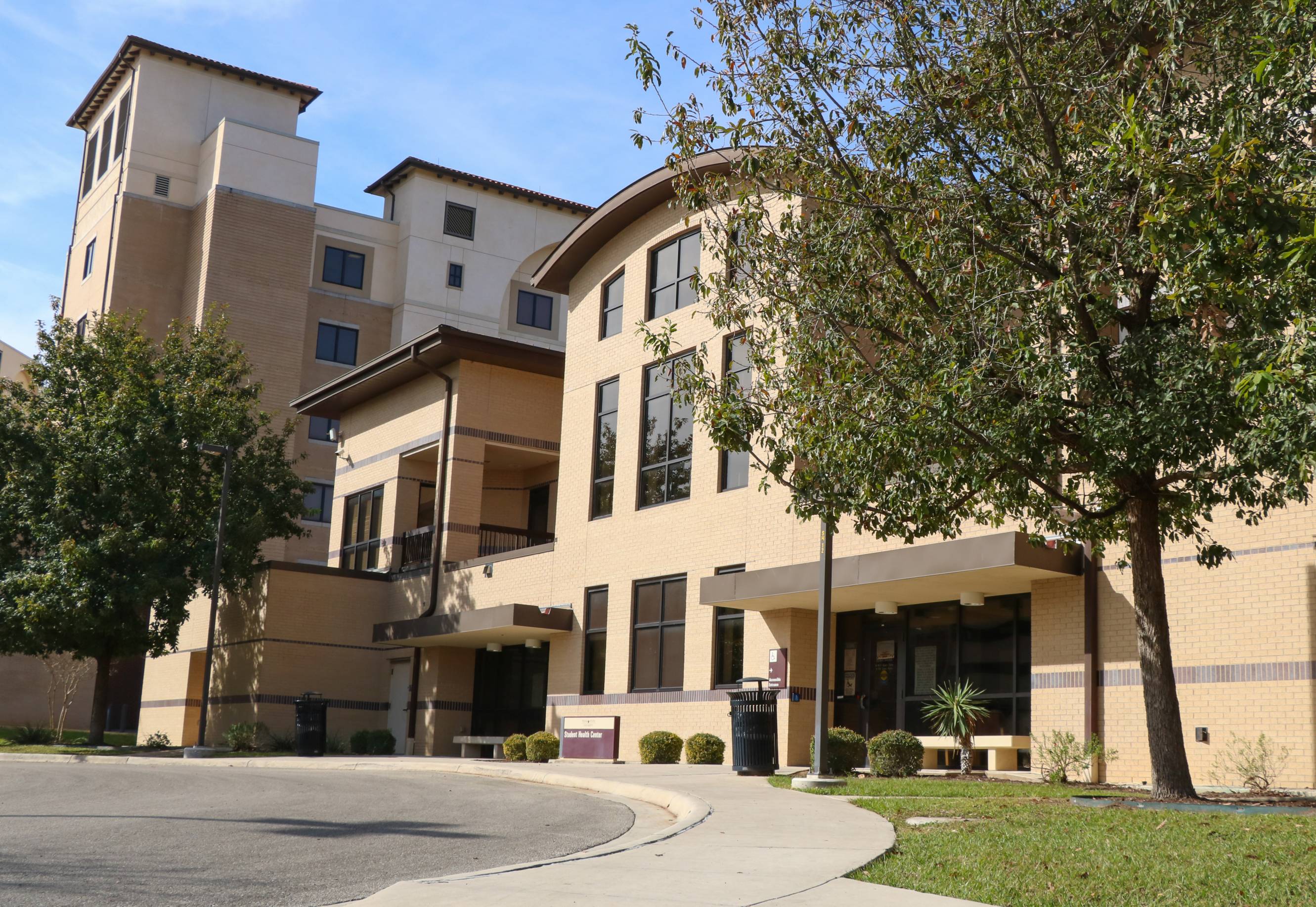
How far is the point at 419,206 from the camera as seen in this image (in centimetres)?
5531

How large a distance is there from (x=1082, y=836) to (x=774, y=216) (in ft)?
54.4

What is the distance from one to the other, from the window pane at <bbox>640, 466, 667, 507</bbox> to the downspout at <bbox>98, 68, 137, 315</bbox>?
32503 millimetres

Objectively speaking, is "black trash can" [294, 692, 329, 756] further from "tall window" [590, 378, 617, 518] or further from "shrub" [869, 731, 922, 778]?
"shrub" [869, 731, 922, 778]

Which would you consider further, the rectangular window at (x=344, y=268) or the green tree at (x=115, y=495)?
the rectangular window at (x=344, y=268)

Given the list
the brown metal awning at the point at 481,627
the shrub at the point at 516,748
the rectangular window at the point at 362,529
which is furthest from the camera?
the rectangular window at the point at 362,529

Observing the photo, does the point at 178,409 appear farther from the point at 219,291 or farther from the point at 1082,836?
the point at 1082,836

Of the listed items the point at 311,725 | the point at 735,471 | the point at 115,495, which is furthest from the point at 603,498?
the point at 115,495

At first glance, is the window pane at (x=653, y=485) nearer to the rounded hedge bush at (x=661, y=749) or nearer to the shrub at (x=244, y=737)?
the rounded hedge bush at (x=661, y=749)

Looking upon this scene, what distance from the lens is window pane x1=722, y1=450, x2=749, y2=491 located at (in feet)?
79.3

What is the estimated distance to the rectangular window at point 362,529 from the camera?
36.2 m

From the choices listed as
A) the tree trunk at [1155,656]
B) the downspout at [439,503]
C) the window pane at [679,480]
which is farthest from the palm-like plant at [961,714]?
the downspout at [439,503]

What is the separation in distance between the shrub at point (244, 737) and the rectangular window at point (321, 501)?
20089 millimetres

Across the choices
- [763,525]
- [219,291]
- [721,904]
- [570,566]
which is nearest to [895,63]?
[721,904]

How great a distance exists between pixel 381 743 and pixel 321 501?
2194 cm
